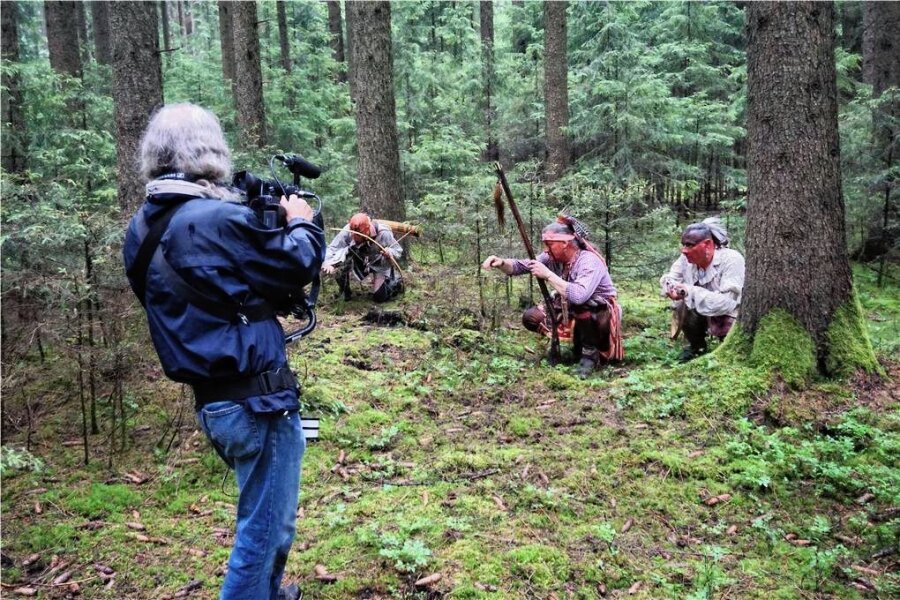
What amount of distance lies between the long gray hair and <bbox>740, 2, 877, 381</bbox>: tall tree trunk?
13.4 ft

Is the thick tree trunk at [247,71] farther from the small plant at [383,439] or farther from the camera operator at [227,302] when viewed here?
the camera operator at [227,302]

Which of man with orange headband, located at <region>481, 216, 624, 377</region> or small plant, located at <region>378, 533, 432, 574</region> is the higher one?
man with orange headband, located at <region>481, 216, 624, 377</region>

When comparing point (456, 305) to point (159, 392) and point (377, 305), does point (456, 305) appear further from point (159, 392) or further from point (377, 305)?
point (159, 392)

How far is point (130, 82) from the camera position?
605 centimetres

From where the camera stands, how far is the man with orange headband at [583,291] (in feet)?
19.1

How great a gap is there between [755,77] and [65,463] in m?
5.72

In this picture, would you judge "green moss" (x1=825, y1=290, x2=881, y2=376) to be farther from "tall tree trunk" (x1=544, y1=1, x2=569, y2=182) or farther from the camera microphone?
"tall tree trunk" (x1=544, y1=1, x2=569, y2=182)

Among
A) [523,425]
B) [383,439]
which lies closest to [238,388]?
[383,439]

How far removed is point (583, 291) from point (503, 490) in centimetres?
245

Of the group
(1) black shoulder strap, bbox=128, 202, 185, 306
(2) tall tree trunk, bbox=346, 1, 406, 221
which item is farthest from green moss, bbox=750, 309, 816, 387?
(2) tall tree trunk, bbox=346, 1, 406, 221

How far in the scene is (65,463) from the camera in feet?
13.6

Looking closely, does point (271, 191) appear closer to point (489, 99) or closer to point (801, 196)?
point (801, 196)

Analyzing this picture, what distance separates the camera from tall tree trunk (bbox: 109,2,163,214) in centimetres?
602

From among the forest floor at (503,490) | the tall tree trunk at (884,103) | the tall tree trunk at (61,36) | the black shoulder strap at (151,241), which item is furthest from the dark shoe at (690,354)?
the tall tree trunk at (61,36)
